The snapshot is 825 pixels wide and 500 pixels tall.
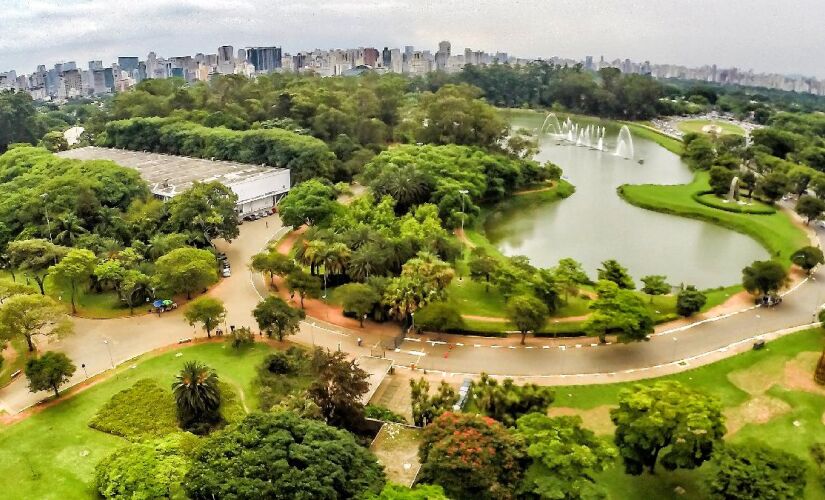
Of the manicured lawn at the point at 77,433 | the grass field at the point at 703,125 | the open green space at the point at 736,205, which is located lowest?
the manicured lawn at the point at 77,433

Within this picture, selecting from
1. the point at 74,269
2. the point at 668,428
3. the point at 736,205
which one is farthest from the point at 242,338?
the point at 736,205

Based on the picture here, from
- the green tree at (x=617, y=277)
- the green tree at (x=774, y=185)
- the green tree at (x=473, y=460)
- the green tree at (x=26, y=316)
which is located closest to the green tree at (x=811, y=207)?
the green tree at (x=774, y=185)

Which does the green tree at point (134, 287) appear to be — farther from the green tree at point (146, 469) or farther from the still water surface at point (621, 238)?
the still water surface at point (621, 238)

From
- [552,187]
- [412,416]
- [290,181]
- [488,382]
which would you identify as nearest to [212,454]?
[412,416]

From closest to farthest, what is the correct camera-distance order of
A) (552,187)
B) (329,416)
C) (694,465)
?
(694,465), (329,416), (552,187)

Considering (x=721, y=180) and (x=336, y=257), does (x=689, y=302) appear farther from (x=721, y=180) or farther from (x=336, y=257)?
(x=721, y=180)

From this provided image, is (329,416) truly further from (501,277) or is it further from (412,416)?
(501,277)

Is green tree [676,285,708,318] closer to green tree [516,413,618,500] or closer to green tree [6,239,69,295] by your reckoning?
green tree [516,413,618,500]
